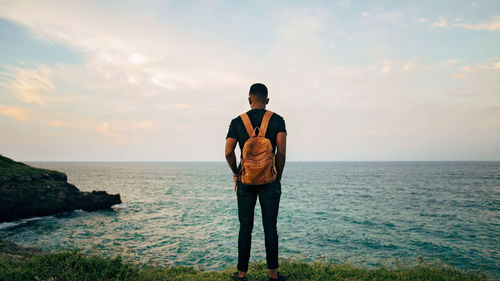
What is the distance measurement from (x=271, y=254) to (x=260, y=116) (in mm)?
2524

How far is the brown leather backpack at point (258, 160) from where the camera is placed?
438 centimetres

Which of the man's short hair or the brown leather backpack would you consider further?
the man's short hair

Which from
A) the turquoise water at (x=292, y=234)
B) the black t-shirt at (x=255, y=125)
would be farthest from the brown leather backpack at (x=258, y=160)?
the turquoise water at (x=292, y=234)

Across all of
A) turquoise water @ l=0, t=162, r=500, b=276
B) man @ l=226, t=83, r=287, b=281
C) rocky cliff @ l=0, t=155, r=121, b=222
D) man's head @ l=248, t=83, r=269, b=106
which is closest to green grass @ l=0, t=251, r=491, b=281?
man @ l=226, t=83, r=287, b=281

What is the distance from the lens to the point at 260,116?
4.64 meters

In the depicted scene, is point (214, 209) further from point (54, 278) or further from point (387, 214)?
point (54, 278)

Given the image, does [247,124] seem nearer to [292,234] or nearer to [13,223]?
[292,234]

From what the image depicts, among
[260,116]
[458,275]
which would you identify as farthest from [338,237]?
[260,116]

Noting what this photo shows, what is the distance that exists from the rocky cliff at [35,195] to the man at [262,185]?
1015 inches

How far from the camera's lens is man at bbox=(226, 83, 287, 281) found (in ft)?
15.0

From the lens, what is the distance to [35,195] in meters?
23.6

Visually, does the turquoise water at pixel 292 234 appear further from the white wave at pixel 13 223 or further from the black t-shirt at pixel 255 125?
the black t-shirt at pixel 255 125

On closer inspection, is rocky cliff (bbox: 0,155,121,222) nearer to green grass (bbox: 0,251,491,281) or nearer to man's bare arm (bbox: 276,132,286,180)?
green grass (bbox: 0,251,491,281)

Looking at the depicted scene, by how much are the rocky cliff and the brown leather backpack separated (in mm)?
26144
